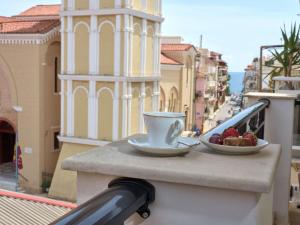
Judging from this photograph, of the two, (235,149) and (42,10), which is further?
(42,10)

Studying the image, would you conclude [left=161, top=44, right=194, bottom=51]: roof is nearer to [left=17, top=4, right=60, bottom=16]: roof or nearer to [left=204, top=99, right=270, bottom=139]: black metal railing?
[left=17, top=4, right=60, bottom=16]: roof

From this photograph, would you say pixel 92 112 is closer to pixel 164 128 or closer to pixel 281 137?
pixel 281 137

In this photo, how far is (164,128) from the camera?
1.40 m

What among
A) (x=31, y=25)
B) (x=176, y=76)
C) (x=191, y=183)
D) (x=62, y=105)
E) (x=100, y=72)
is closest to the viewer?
(x=191, y=183)

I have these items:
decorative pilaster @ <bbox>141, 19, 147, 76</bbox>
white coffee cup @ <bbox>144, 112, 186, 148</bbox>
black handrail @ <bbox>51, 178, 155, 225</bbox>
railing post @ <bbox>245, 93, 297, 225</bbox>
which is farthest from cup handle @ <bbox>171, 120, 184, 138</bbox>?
decorative pilaster @ <bbox>141, 19, 147, 76</bbox>

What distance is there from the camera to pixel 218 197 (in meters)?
1.14

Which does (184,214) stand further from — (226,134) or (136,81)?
(136,81)

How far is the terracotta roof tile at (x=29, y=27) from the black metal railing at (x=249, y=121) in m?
15.9

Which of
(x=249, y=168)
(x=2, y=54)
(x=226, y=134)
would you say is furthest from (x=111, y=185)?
(x=2, y=54)

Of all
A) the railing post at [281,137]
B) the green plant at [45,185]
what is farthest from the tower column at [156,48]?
the railing post at [281,137]

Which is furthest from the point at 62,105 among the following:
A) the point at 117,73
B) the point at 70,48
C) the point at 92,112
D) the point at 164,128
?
the point at 164,128

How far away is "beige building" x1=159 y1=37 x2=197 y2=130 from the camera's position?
27453 millimetres

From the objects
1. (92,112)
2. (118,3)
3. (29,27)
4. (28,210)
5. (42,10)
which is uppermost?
(42,10)

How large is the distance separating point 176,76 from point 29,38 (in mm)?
12640
